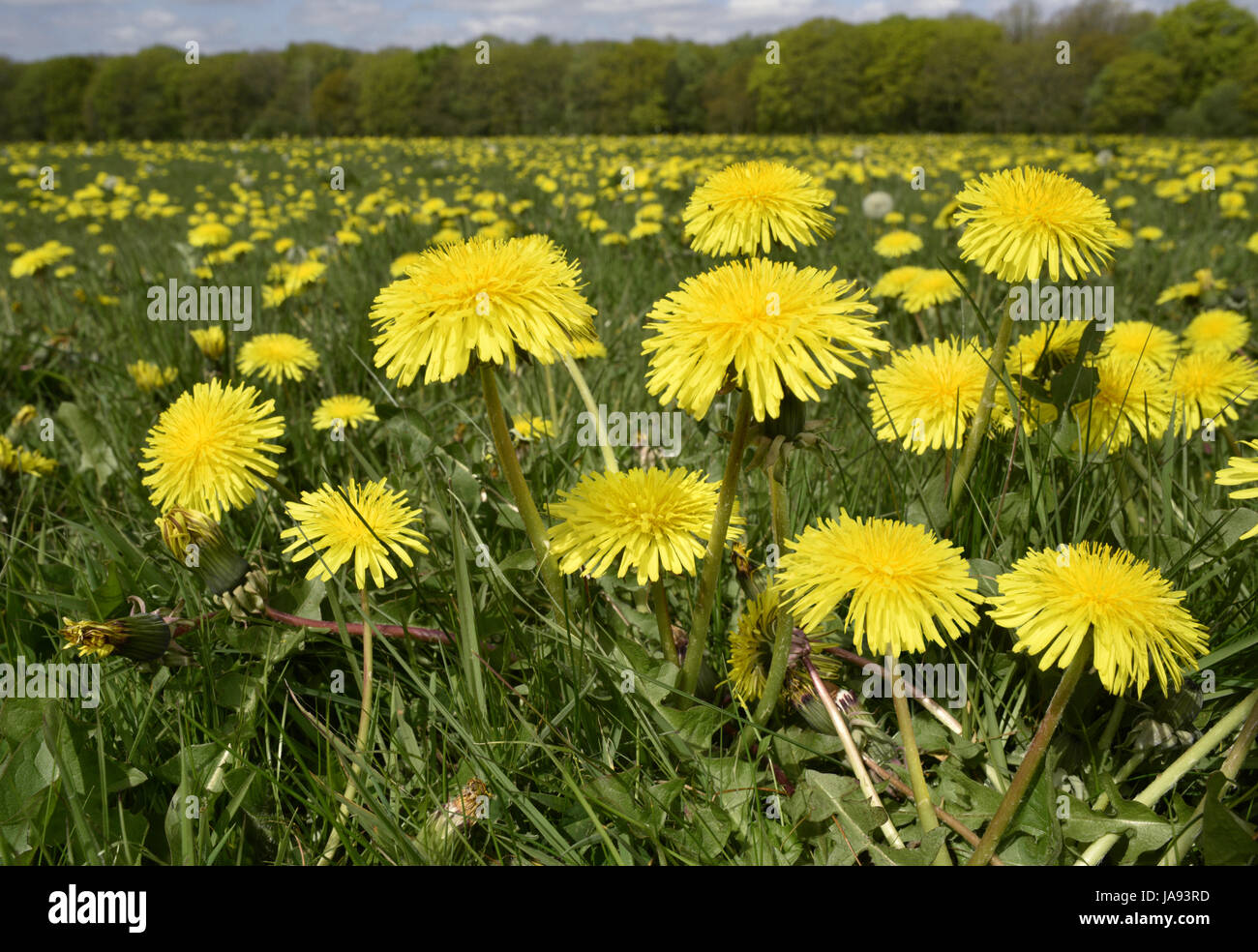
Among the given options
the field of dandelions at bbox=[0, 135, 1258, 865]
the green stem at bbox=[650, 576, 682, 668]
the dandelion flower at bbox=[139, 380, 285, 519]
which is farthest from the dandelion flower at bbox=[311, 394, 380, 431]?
the green stem at bbox=[650, 576, 682, 668]

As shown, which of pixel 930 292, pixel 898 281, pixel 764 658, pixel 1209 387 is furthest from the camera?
pixel 898 281

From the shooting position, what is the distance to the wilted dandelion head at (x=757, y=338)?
0.99 metres

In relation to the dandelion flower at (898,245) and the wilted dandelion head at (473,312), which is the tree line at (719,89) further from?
the wilted dandelion head at (473,312)

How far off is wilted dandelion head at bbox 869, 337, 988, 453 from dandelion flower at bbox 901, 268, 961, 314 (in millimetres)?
1201

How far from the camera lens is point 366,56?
118 feet

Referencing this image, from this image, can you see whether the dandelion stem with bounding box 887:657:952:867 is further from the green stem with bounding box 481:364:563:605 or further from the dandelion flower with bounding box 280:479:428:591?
the dandelion flower with bounding box 280:479:428:591

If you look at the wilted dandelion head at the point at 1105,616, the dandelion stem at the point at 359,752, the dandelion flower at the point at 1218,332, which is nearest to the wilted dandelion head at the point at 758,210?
the wilted dandelion head at the point at 1105,616

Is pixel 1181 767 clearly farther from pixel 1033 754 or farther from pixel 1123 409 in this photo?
pixel 1123 409

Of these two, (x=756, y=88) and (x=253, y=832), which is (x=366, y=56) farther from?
(x=253, y=832)

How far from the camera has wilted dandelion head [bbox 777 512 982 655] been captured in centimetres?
104

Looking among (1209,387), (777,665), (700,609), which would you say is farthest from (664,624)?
(1209,387)

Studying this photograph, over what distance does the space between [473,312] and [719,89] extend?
31179mm

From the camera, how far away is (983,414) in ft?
5.07
